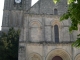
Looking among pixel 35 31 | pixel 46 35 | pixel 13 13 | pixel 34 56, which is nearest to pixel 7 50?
pixel 34 56

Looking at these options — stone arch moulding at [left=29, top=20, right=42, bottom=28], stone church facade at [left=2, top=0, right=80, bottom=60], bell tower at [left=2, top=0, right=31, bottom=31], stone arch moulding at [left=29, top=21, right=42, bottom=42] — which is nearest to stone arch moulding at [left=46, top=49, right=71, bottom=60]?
stone church facade at [left=2, top=0, right=80, bottom=60]

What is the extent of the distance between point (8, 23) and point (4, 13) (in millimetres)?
2179

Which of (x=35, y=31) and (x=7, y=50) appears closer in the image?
(x=35, y=31)

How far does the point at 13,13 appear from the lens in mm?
35062

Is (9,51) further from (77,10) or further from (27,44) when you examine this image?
(77,10)

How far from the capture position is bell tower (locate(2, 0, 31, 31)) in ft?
112

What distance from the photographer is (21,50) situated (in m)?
19.6

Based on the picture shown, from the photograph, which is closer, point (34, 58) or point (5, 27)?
point (34, 58)

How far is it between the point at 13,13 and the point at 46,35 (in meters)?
15.2

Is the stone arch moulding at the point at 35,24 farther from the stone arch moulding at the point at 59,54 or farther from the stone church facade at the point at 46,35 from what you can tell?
the stone arch moulding at the point at 59,54

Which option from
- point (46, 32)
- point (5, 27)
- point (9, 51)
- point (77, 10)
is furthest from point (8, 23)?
point (77, 10)

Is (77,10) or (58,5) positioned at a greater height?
(58,5)

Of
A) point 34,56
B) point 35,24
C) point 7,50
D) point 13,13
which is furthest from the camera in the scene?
point 13,13

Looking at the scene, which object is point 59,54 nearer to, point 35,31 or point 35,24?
point 35,31
